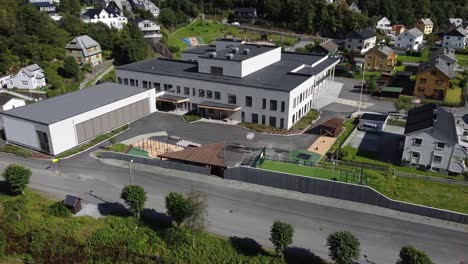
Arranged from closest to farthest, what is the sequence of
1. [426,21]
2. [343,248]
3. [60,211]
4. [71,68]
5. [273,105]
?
[343,248] < [60,211] < [273,105] < [71,68] < [426,21]

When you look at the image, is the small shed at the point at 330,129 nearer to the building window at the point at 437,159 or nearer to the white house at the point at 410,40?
the building window at the point at 437,159

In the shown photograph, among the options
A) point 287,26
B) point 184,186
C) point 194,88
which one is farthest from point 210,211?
point 287,26

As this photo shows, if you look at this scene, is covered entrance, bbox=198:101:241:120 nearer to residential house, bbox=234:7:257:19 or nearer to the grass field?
the grass field

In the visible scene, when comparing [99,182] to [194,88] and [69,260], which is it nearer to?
[69,260]

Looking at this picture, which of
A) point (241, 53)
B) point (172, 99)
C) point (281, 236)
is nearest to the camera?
point (281, 236)

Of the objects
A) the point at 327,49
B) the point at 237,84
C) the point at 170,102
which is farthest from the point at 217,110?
the point at 327,49

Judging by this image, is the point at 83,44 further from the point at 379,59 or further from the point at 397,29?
the point at 397,29
